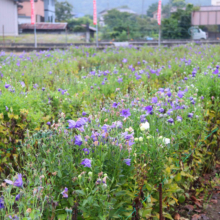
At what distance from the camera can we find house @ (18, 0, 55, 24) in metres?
35.3

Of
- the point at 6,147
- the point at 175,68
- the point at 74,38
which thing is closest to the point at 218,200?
the point at 6,147

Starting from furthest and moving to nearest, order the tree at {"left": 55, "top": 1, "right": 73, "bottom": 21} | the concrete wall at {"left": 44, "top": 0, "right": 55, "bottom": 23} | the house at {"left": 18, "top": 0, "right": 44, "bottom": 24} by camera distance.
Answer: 1. the tree at {"left": 55, "top": 1, "right": 73, "bottom": 21}
2. the concrete wall at {"left": 44, "top": 0, "right": 55, "bottom": 23}
3. the house at {"left": 18, "top": 0, "right": 44, "bottom": 24}

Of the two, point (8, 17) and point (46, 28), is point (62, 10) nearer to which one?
point (46, 28)

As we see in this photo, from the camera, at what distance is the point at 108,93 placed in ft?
16.5

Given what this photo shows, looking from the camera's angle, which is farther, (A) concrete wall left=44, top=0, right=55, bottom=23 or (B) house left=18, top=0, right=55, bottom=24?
(A) concrete wall left=44, top=0, right=55, bottom=23

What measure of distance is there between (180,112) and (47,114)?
1.87m

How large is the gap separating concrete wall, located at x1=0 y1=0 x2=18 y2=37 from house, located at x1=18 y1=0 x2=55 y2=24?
595 cm

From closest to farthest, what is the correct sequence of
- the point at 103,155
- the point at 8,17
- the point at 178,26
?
the point at 103,155 < the point at 8,17 < the point at 178,26

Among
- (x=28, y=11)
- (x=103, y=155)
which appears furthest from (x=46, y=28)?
(x=103, y=155)

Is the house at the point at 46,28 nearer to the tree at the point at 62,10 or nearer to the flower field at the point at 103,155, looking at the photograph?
the tree at the point at 62,10

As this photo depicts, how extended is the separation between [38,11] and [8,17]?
1060 cm

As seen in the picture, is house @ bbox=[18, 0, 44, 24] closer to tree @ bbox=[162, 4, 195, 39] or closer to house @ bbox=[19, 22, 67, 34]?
house @ bbox=[19, 22, 67, 34]

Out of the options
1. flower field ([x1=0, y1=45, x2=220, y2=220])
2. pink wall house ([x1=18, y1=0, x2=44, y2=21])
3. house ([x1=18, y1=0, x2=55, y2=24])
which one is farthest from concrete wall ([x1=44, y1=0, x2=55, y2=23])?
flower field ([x1=0, y1=45, x2=220, y2=220])

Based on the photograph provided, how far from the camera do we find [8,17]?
2798cm
